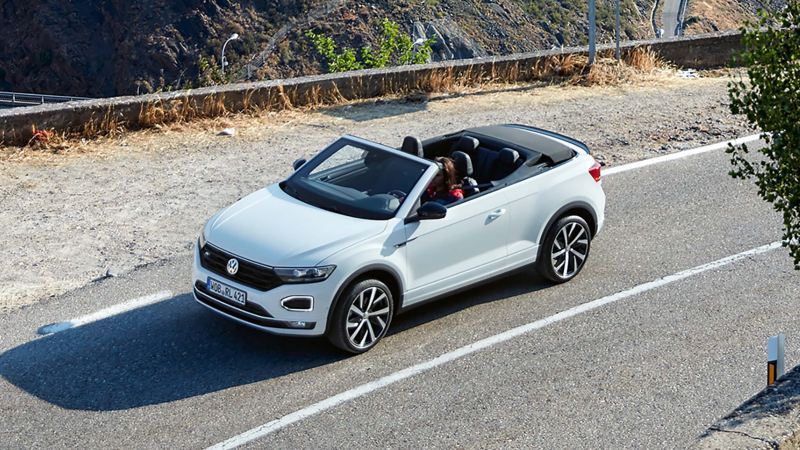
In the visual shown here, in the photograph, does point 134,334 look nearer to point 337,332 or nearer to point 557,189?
point 337,332

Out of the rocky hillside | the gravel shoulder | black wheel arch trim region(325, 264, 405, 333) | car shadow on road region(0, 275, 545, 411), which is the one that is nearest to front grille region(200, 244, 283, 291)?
black wheel arch trim region(325, 264, 405, 333)

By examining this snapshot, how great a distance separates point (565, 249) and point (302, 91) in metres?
6.42

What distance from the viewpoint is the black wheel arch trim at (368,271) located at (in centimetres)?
814

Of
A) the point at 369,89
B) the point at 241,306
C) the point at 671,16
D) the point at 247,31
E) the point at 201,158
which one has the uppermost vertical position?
the point at 369,89

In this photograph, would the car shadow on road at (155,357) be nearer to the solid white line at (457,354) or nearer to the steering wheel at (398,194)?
the solid white line at (457,354)

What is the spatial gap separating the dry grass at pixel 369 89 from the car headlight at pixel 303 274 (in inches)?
243

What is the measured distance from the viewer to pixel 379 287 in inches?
330

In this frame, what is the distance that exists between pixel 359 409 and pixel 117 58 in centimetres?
10966

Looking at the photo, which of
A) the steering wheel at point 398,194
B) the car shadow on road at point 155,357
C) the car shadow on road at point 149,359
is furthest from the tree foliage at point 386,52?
the car shadow on road at point 149,359

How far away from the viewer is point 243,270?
27.1ft

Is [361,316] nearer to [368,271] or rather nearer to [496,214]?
[368,271]

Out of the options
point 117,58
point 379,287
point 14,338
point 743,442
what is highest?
point 743,442

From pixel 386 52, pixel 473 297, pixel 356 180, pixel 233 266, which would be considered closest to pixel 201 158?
pixel 356 180

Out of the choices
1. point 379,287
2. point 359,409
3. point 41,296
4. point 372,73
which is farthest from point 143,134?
point 359,409
